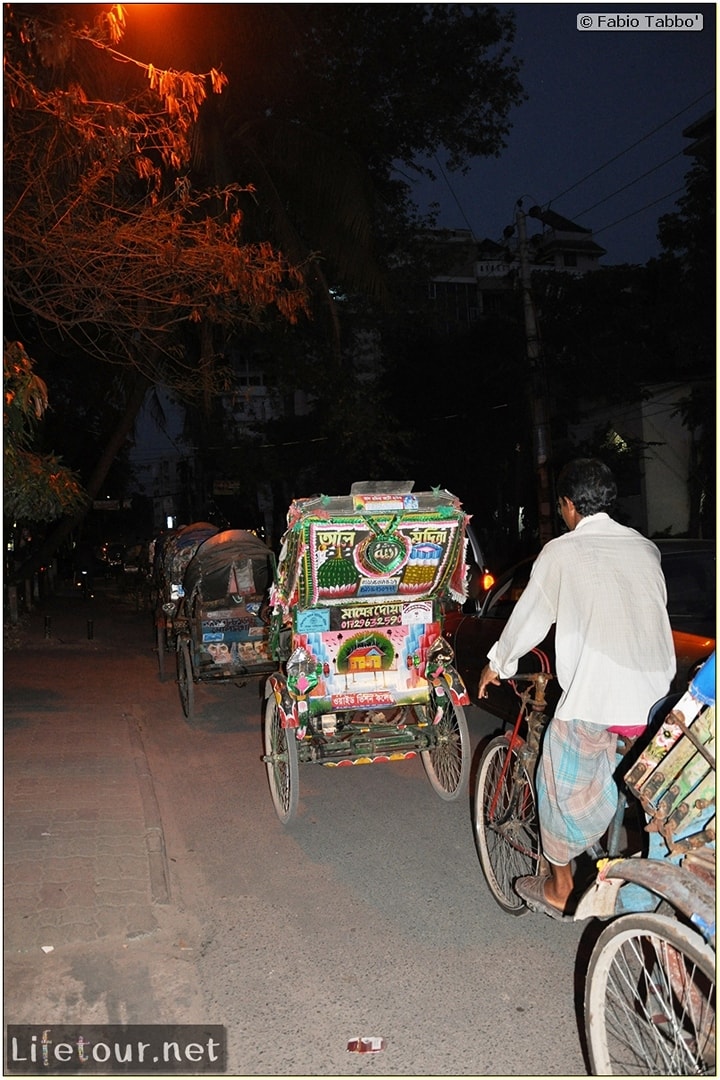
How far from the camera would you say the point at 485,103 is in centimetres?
1761

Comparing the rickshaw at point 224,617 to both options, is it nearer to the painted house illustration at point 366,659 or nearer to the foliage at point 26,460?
the foliage at point 26,460

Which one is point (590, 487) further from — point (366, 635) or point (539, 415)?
point (539, 415)

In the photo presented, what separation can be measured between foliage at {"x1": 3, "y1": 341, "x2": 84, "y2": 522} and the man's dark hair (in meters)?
3.99

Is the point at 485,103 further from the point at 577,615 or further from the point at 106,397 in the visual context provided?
the point at 577,615

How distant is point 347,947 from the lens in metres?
4.33

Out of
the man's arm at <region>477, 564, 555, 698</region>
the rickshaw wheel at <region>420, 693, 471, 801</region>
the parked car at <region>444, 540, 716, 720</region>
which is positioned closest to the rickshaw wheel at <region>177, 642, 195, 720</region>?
the parked car at <region>444, 540, 716, 720</region>

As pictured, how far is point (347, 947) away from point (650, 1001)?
1.83m

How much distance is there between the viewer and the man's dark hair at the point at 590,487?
3.70m

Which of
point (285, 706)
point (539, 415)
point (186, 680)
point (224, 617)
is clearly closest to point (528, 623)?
point (285, 706)

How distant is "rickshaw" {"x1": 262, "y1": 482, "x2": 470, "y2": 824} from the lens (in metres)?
5.86

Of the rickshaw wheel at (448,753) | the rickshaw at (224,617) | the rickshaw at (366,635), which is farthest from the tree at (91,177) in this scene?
the rickshaw wheel at (448,753)

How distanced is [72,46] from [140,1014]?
257 inches

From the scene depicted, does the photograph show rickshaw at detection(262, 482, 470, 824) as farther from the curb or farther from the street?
the curb

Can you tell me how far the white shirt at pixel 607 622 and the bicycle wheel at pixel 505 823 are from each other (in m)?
0.82
